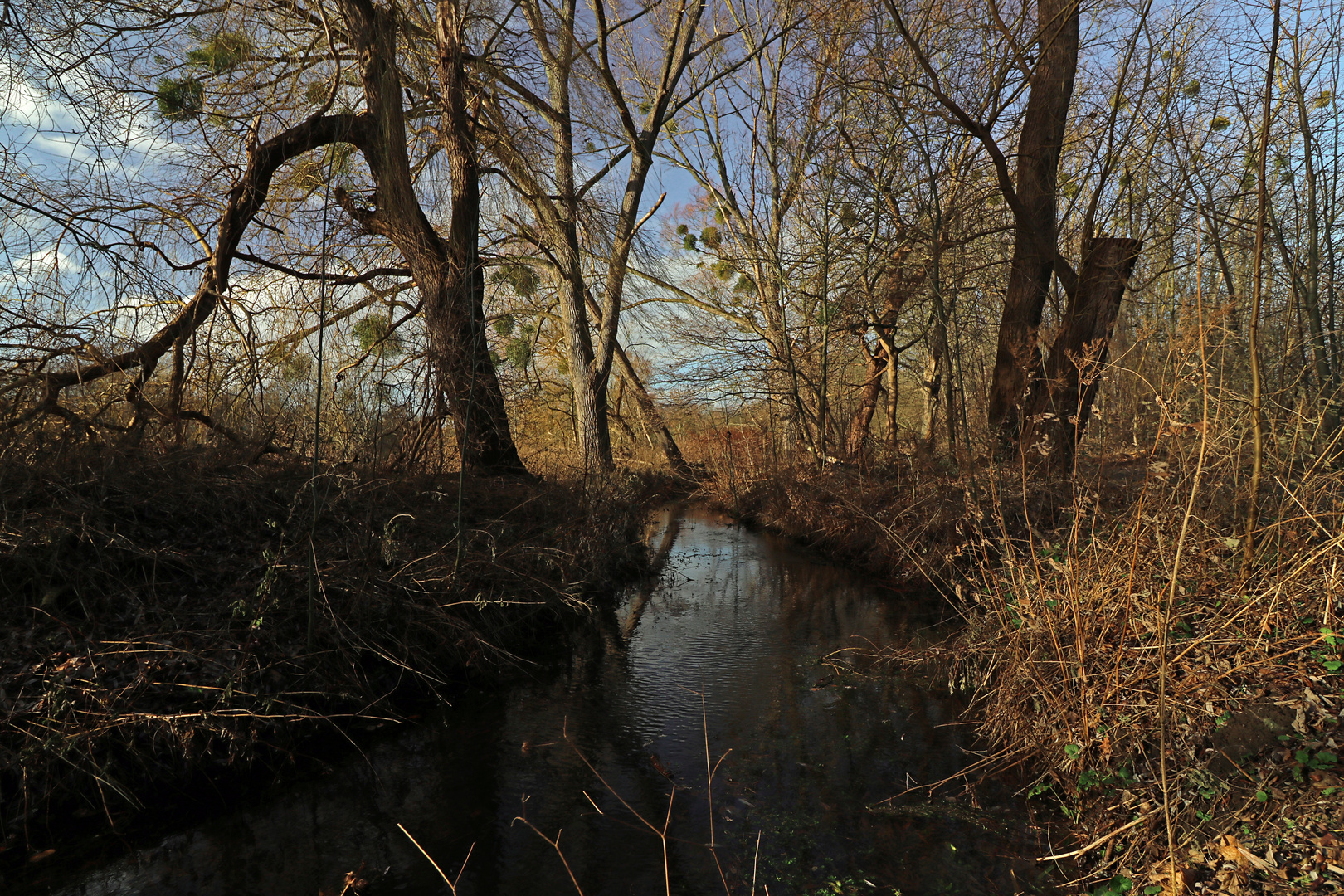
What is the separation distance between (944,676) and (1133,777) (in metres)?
2.24

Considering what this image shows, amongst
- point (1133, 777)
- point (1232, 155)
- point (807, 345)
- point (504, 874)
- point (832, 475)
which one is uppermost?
point (1232, 155)

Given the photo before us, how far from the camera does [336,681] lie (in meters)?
4.94

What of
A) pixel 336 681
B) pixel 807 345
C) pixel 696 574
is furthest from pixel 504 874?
pixel 807 345

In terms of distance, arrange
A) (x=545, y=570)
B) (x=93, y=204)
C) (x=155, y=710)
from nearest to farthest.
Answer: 1. (x=155, y=710)
2. (x=93, y=204)
3. (x=545, y=570)

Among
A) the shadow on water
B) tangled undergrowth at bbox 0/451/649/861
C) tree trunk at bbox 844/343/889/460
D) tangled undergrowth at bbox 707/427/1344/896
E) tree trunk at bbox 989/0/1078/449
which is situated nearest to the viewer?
tangled undergrowth at bbox 707/427/1344/896

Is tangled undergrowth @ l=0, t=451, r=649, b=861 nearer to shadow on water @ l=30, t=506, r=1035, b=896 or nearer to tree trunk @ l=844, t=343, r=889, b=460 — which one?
shadow on water @ l=30, t=506, r=1035, b=896

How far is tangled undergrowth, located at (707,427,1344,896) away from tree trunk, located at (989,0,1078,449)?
418 centimetres

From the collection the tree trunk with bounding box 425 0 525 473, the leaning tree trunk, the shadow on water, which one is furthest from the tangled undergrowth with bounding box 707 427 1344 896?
the tree trunk with bounding box 425 0 525 473

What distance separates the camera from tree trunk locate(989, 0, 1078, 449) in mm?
8219

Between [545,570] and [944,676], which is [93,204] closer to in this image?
[545,570]

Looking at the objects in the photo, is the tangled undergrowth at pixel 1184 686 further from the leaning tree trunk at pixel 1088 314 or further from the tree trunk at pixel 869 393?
the tree trunk at pixel 869 393

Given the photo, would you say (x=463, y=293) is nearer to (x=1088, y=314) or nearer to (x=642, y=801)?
(x=642, y=801)

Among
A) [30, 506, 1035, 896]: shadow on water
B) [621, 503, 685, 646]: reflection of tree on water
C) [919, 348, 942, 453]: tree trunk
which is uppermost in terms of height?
[919, 348, 942, 453]: tree trunk

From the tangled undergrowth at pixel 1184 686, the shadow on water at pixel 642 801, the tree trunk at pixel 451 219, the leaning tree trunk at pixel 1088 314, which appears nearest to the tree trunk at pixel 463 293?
the tree trunk at pixel 451 219
